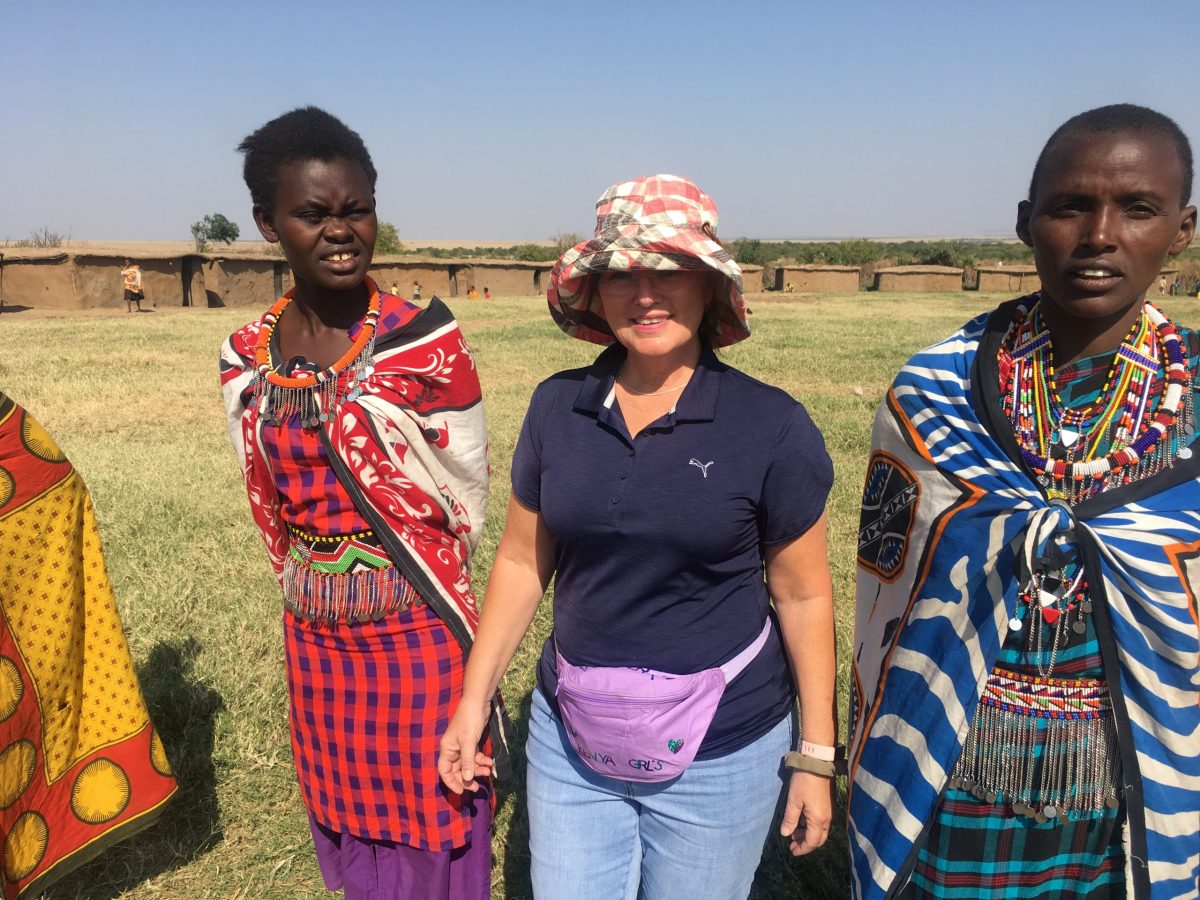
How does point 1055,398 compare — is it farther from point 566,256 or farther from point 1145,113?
point 566,256

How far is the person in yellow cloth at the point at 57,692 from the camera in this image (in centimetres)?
236

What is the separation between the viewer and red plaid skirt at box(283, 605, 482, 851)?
2416mm

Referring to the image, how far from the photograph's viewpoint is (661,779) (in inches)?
73.0

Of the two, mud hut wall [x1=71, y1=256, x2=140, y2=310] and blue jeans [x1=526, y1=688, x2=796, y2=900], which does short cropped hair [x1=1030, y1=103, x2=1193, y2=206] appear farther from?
mud hut wall [x1=71, y1=256, x2=140, y2=310]

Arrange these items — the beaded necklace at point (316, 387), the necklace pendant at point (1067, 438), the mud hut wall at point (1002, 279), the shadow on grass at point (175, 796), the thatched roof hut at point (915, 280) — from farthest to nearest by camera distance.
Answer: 1. the mud hut wall at point (1002, 279)
2. the thatched roof hut at point (915, 280)
3. the shadow on grass at point (175, 796)
4. the beaded necklace at point (316, 387)
5. the necklace pendant at point (1067, 438)

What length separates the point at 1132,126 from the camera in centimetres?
171

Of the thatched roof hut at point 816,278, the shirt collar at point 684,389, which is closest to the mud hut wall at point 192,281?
the thatched roof hut at point 816,278

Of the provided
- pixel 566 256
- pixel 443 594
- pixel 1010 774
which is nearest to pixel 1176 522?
pixel 1010 774

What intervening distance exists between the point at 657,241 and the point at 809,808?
1.17 metres

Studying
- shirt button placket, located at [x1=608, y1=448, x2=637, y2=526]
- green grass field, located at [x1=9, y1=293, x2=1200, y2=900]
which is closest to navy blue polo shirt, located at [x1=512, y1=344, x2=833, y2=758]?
shirt button placket, located at [x1=608, y1=448, x2=637, y2=526]

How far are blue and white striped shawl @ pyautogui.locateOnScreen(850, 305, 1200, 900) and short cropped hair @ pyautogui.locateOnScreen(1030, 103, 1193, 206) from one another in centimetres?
37

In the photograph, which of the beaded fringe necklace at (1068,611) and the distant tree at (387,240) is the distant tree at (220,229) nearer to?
the distant tree at (387,240)

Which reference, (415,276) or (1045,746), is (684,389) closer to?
(1045,746)

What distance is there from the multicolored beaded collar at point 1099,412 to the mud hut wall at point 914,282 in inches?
1303
